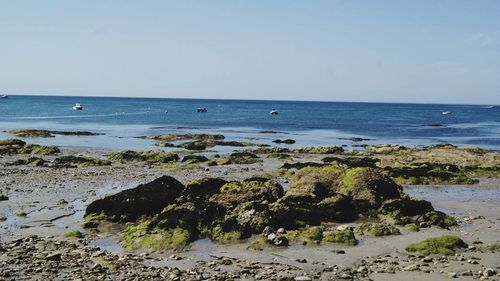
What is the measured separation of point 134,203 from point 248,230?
558 centimetres

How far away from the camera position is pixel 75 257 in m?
15.5

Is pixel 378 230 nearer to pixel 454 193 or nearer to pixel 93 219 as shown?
pixel 93 219

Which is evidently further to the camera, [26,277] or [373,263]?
[373,263]

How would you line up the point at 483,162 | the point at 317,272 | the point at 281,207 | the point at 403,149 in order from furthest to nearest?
the point at 403,149 → the point at 483,162 → the point at 281,207 → the point at 317,272

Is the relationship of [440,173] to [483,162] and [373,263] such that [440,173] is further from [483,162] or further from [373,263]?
[373,263]

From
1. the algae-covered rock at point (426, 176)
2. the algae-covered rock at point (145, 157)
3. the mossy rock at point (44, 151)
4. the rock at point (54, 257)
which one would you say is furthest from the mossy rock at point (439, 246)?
the mossy rock at point (44, 151)

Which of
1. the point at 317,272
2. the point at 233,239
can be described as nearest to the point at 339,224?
the point at 233,239

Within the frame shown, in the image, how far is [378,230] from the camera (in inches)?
749

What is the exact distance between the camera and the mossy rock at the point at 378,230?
62.1 feet

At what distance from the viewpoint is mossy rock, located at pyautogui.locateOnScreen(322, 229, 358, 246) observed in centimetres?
1773

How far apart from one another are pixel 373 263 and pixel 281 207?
228 inches

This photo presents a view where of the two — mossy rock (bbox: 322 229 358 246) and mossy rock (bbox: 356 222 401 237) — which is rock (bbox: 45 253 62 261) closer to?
mossy rock (bbox: 322 229 358 246)

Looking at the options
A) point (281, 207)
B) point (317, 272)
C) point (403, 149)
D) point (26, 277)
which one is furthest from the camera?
point (403, 149)

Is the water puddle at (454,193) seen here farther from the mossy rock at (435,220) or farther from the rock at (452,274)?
the rock at (452,274)
